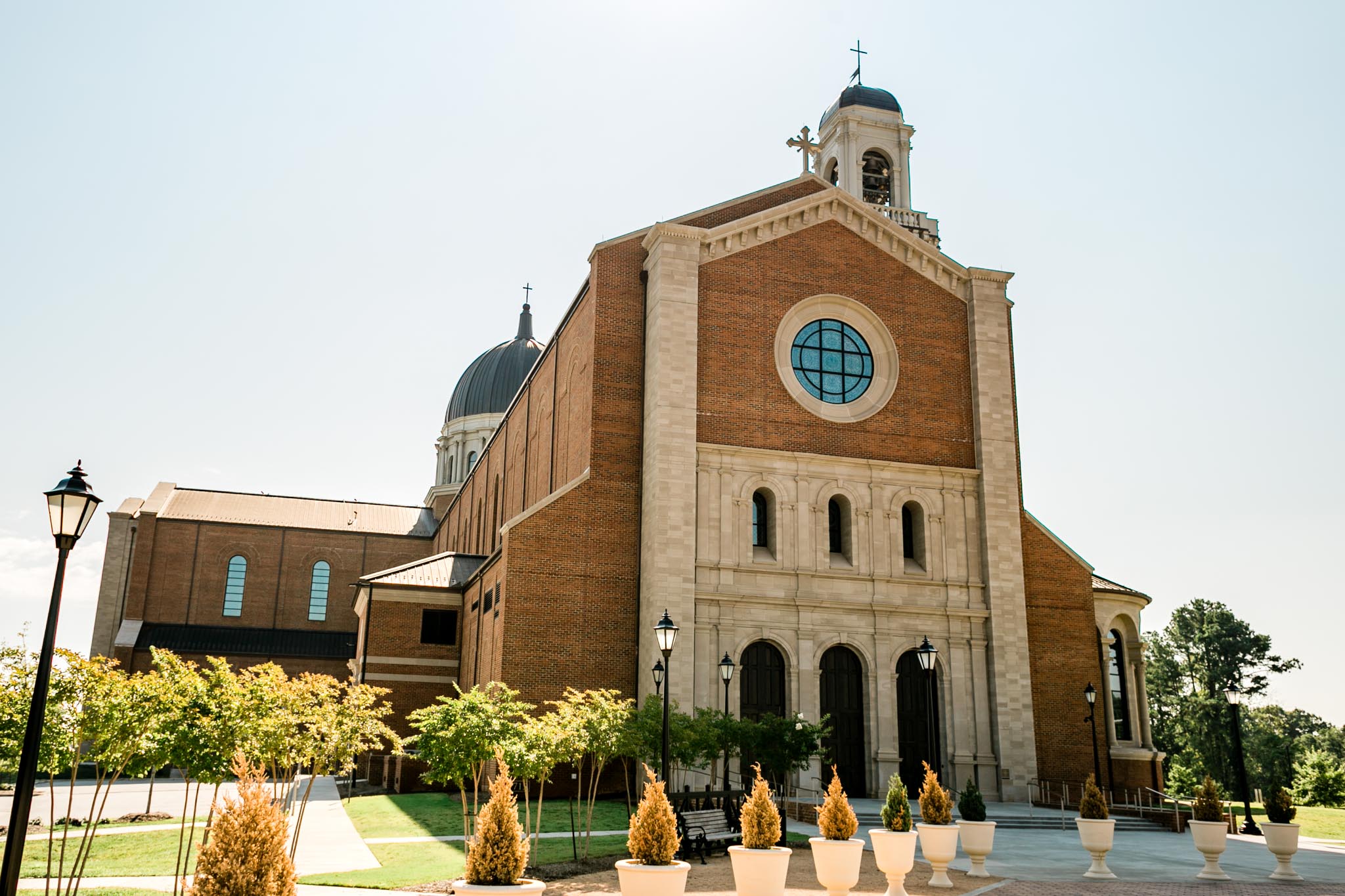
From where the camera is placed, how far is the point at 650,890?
1233cm

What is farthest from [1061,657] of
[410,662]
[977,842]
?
[410,662]

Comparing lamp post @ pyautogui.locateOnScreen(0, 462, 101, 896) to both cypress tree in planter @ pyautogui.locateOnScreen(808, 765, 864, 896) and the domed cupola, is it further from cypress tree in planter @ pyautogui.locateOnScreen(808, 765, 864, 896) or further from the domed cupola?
the domed cupola

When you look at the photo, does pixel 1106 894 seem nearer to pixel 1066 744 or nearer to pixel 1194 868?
pixel 1194 868

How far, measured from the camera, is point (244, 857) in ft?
29.2

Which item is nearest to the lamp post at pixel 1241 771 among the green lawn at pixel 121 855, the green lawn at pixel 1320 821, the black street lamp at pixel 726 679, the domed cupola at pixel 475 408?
the green lawn at pixel 1320 821

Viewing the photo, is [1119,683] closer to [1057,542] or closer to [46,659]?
[1057,542]

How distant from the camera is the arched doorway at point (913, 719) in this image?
3206cm

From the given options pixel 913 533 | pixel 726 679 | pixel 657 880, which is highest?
pixel 913 533

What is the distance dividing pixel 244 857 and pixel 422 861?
11.2 metres

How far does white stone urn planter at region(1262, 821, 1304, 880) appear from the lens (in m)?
18.8

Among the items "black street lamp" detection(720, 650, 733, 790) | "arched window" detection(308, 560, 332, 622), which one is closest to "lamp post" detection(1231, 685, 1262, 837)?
"black street lamp" detection(720, 650, 733, 790)

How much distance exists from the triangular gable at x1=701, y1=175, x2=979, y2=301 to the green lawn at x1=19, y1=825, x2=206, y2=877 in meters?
21.4

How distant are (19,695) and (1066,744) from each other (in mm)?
28832

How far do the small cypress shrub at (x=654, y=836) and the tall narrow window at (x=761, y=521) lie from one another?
19734 millimetres
